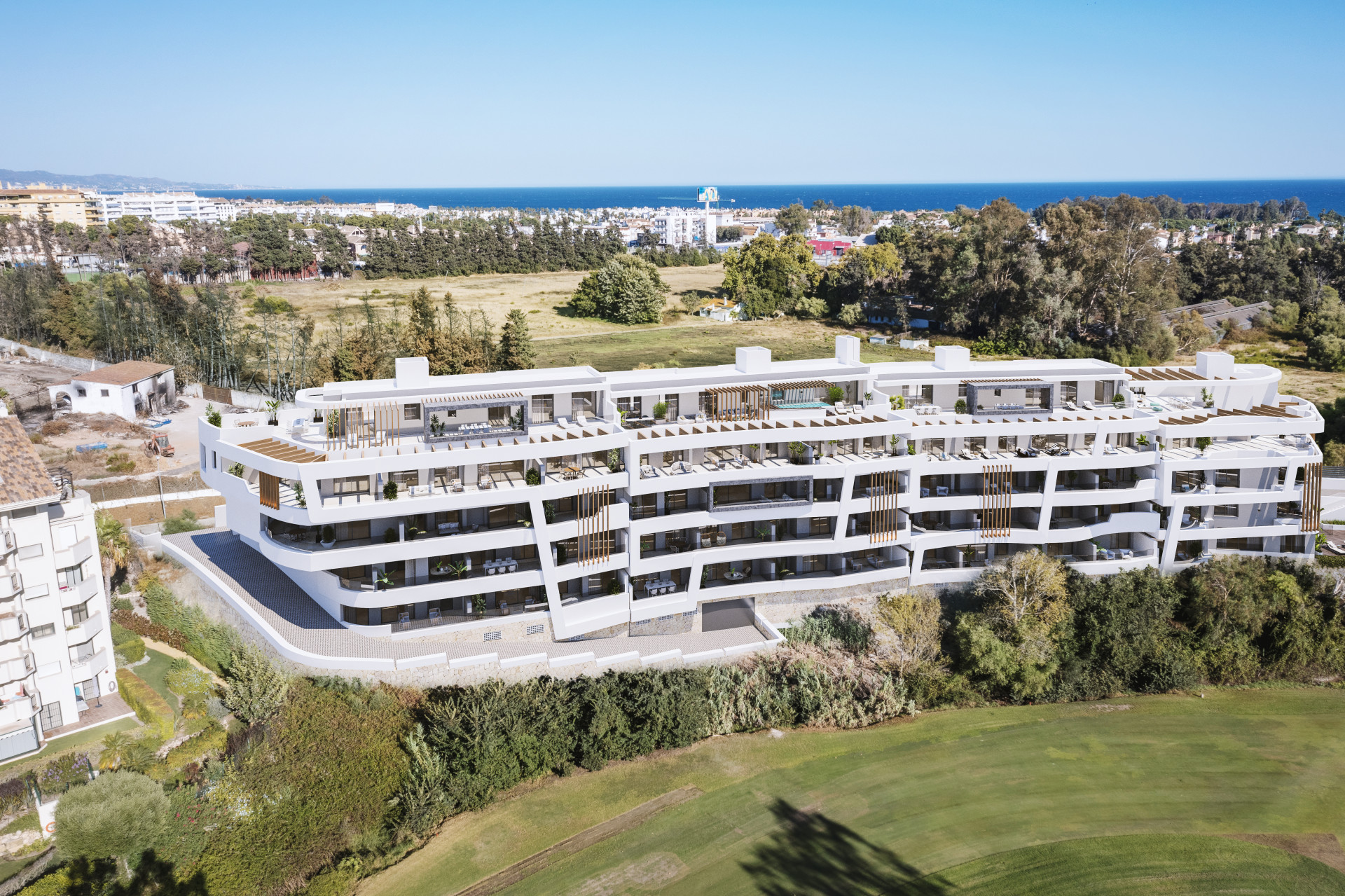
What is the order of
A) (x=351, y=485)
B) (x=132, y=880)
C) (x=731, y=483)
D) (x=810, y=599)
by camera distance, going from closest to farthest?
(x=132, y=880)
(x=351, y=485)
(x=731, y=483)
(x=810, y=599)

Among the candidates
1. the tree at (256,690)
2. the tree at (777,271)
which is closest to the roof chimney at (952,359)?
the tree at (256,690)

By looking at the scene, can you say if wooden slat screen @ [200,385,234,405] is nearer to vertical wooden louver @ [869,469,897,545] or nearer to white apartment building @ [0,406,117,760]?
white apartment building @ [0,406,117,760]

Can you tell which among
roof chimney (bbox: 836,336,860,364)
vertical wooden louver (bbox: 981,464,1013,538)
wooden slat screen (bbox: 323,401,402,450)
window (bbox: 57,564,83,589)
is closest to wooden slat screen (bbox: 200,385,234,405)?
wooden slat screen (bbox: 323,401,402,450)

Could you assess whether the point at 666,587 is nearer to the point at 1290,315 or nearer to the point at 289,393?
the point at 289,393

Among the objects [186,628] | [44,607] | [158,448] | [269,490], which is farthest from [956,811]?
[158,448]

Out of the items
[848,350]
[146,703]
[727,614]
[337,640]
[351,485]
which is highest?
[848,350]

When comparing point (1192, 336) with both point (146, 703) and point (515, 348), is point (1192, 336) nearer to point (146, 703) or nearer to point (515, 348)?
point (515, 348)
